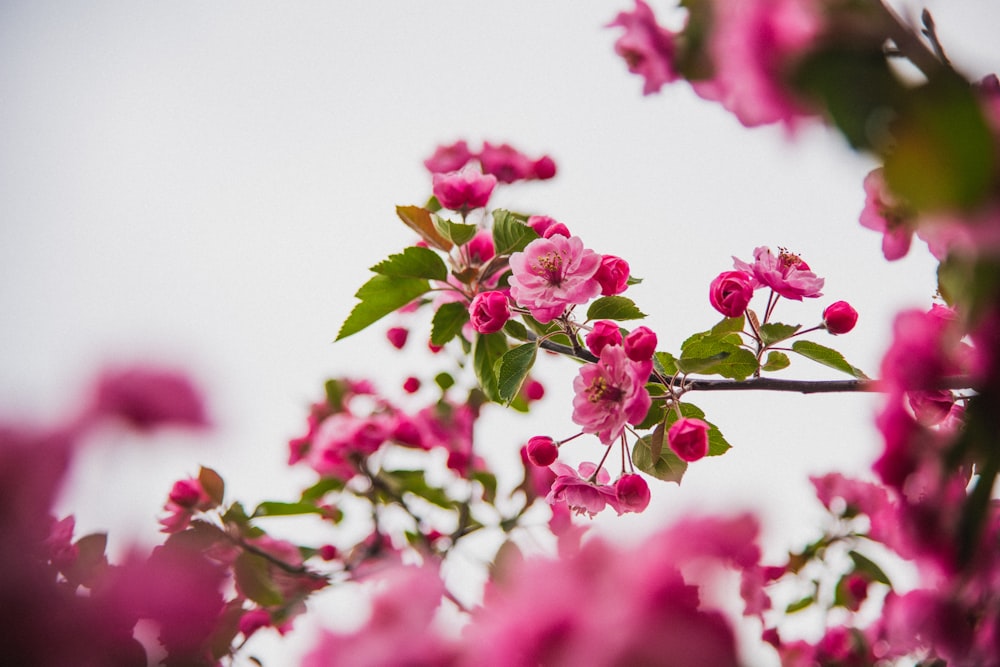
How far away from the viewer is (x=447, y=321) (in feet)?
3.81

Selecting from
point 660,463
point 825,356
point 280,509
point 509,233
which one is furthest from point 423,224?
point 280,509

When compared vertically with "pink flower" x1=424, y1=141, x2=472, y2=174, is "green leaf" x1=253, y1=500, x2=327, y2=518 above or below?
below

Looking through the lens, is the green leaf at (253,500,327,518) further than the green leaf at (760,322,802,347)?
Yes

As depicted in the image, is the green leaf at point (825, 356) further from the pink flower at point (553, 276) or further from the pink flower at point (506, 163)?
the pink flower at point (506, 163)

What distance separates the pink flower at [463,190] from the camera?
1.21m

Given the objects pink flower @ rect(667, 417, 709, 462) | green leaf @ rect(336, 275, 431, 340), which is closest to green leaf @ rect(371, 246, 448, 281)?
green leaf @ rect(336, 275, 431, 340)

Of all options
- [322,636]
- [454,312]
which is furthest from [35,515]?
[454,312]

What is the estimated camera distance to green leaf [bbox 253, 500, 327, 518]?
1.52 meters

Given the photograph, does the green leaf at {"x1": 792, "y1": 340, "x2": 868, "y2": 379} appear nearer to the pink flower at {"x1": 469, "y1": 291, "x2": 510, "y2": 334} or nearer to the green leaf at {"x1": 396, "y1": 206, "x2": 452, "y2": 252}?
the pink flower at {"x1": 469, "y1": 291, "x2": 510, "y2": 334}

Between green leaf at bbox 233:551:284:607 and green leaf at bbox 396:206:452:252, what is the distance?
33.5 inches

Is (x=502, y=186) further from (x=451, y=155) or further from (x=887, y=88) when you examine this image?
(x=887, y=88)

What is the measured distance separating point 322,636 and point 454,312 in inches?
31.0

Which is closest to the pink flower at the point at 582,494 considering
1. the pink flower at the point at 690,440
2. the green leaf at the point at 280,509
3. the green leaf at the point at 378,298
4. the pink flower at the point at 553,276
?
the pink flower at the point at 690,440

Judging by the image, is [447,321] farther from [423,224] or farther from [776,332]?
[776,332]
